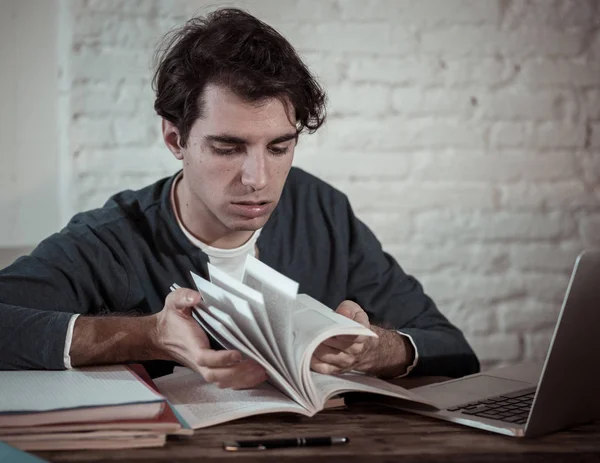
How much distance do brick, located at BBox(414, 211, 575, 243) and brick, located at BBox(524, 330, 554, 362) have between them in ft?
0.93

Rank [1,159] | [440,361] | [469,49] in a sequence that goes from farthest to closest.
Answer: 1. [469,49]
2. [1,159]
3. [440,361]

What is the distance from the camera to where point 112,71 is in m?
2.09

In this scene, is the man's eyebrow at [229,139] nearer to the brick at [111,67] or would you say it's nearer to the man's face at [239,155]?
the man's face at [239,155]

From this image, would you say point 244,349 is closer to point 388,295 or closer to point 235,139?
point 235,139

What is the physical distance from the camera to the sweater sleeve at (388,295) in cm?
164

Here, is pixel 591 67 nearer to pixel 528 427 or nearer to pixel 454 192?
pixel 454 192

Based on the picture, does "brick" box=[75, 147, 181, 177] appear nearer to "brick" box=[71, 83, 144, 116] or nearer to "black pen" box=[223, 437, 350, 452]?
"brick" box=[71, 83, 144, 116]

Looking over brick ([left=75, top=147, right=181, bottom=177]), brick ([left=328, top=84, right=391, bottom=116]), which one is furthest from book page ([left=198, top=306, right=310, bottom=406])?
brick ([left=328, top=84, right=391, bottom=116])

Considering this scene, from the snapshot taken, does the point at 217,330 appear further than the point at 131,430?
Yes

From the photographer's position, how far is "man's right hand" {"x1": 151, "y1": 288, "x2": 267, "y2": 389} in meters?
1.07

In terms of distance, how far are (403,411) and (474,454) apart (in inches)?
8.1

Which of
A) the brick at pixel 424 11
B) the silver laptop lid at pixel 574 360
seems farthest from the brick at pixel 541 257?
the silver laptop lid at pixel 574 360

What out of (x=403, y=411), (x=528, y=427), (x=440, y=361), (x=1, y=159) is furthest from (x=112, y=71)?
(x=528, y=427)

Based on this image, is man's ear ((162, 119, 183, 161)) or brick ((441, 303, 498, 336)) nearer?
man's ear ((162, 119, 183, 161))
